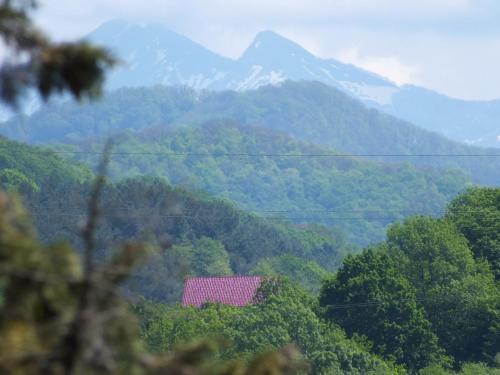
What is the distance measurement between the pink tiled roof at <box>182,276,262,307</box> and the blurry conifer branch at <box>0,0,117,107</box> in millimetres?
54740

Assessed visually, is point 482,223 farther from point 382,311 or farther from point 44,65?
point 44,65

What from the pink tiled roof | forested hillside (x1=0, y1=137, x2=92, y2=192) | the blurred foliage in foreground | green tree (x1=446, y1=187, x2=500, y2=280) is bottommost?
forested hillside (x1=0, y1=137, x2=92, y2=192)

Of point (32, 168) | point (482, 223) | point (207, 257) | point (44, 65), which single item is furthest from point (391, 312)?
point (32, 168)

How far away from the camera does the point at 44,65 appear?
6.35 meters

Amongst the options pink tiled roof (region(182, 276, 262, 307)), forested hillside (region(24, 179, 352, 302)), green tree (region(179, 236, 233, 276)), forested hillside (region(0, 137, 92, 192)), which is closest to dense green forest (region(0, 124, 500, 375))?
pink tiled roof (region(182, 276, 262, 307))

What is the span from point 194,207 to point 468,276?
6063 centimetres

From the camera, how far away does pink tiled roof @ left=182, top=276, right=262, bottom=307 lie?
62.1 metres

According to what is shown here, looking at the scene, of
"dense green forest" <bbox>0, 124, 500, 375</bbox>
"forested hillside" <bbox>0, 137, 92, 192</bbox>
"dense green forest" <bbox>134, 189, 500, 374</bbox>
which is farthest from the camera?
"forested hillside" <bbox>0, 137, 92, 192</bbox>

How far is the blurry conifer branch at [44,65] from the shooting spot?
6305 mm

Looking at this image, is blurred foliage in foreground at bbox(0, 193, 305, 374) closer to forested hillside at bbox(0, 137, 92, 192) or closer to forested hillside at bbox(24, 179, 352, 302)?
forested hillside at bbox(24, 179, 352, 302)

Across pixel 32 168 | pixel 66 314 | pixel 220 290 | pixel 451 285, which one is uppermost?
pixel 66 314

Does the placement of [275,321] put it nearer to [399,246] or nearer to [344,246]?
[399,246]

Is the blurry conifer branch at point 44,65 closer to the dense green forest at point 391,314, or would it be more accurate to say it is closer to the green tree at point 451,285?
the dense green forest at point 391,314

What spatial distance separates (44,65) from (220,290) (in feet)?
188
